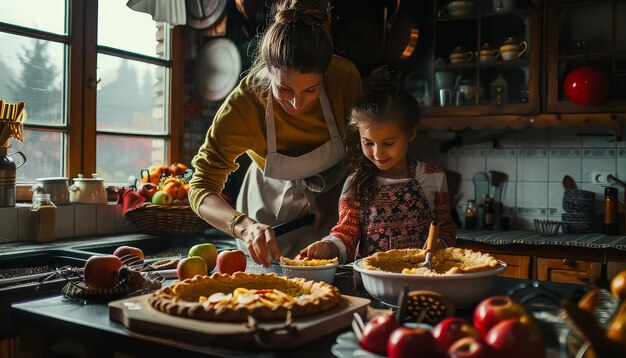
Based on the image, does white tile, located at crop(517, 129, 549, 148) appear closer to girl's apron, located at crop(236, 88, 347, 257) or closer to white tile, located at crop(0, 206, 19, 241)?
girl's apron, located at crop(236, 88, 347, 257)

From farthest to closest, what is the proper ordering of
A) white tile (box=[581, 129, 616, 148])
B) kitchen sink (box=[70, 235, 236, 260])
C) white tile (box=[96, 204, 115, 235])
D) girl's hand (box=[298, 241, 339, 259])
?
white tile (box=[581, 129, 616, 148]) < white tile (box=[96, 204, 115, 235]) < kitchen sink (box=[70, 235, 236, 260]) < girl's hand (box=[298, 241, 339, 259])

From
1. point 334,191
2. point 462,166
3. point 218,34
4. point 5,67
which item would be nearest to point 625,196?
point 462,166

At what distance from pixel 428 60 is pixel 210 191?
6.46 ft

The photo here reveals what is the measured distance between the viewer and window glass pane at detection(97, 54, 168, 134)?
118 inches

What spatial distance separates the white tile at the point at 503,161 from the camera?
3.44 meters

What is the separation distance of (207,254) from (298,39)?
58 centimetres

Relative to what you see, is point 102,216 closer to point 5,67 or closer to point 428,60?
point 5,67

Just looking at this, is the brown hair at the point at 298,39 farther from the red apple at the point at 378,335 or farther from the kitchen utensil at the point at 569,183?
the kitchen utensil at the point at 569,183

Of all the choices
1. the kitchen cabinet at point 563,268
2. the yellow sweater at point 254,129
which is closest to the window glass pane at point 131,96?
the yellow sweater at point 254,129

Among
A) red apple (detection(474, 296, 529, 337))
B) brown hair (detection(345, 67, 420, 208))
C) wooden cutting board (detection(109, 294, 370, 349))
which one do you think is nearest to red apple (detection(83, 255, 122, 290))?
wooden cutting board (detection(109, 294, 370, 349))

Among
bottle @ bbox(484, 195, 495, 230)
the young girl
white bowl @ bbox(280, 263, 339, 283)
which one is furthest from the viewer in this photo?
→ bottle @ bbox(484, 195, 495, 230)

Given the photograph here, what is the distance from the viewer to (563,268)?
9.18 ft

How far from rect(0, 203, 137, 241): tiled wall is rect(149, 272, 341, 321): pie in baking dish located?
4.94 ft

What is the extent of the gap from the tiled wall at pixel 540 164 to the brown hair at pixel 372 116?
1750 mm
